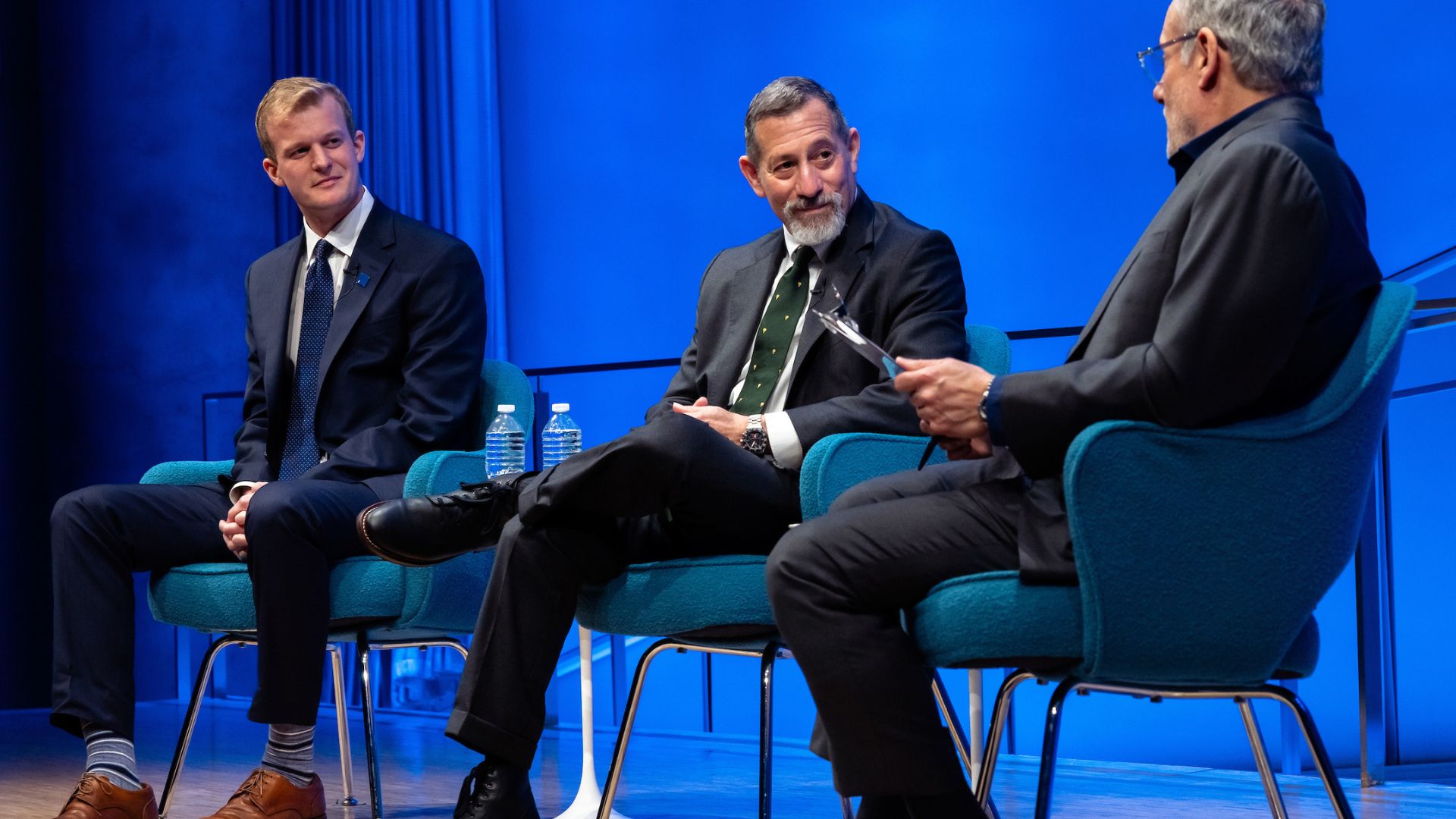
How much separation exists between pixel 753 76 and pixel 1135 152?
1583 millimetres

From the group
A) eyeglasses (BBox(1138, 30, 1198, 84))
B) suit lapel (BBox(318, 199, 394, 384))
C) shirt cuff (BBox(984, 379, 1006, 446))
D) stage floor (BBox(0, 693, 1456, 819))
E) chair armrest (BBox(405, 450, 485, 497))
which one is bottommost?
stage floor (BBox(0, 693, 1456, 819))

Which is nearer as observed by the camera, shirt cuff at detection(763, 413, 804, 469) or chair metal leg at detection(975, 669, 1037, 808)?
chair metal leg at detection(975, 669, 1037, 808)

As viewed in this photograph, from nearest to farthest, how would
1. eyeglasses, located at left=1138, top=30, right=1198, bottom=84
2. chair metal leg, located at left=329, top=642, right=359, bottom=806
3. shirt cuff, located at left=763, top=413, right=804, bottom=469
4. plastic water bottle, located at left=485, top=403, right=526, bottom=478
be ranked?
1. eyeglasses, located at left=1138, top=30, right=1198, bottom=84
2. shirt cuff, located at left=763, top=413, right=804, bottom=469
3. plastic water bottle, located at left=485, top=403, right=526, bottom=478
4. chair metal leg, located at left=329, top=642, right=359, bottom=806

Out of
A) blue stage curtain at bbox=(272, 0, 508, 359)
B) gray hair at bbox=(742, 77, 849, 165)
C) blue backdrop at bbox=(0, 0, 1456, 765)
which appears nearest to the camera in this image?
gray hair at bbox=(742, 77, 849, 165)

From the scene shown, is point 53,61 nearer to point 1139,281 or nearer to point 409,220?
point 409,220

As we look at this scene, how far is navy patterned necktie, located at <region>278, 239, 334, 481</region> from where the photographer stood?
120 inches

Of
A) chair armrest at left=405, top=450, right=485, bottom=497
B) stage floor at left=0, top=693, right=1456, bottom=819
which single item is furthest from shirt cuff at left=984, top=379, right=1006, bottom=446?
stage floor at left=0, top=693, right=1456, bottom=819

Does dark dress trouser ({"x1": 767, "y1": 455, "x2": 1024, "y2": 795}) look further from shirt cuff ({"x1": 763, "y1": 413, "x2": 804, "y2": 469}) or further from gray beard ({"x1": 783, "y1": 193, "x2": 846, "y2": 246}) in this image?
gray beard ({"x1": 783, "y1": 193, "x2": 846, "y2": 246})

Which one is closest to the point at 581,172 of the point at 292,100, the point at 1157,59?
the point at 292,100

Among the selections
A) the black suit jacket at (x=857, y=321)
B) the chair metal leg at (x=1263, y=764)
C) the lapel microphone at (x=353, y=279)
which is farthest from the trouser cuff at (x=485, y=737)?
the lapel microphone at (x=353, y=279)

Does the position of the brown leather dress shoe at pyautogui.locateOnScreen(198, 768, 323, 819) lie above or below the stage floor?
above

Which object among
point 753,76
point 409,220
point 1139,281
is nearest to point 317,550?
point 409,220

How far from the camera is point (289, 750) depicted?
2676 millimetres

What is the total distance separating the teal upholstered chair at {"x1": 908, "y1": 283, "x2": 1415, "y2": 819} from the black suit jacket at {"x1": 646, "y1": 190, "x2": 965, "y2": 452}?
750 millimetres
